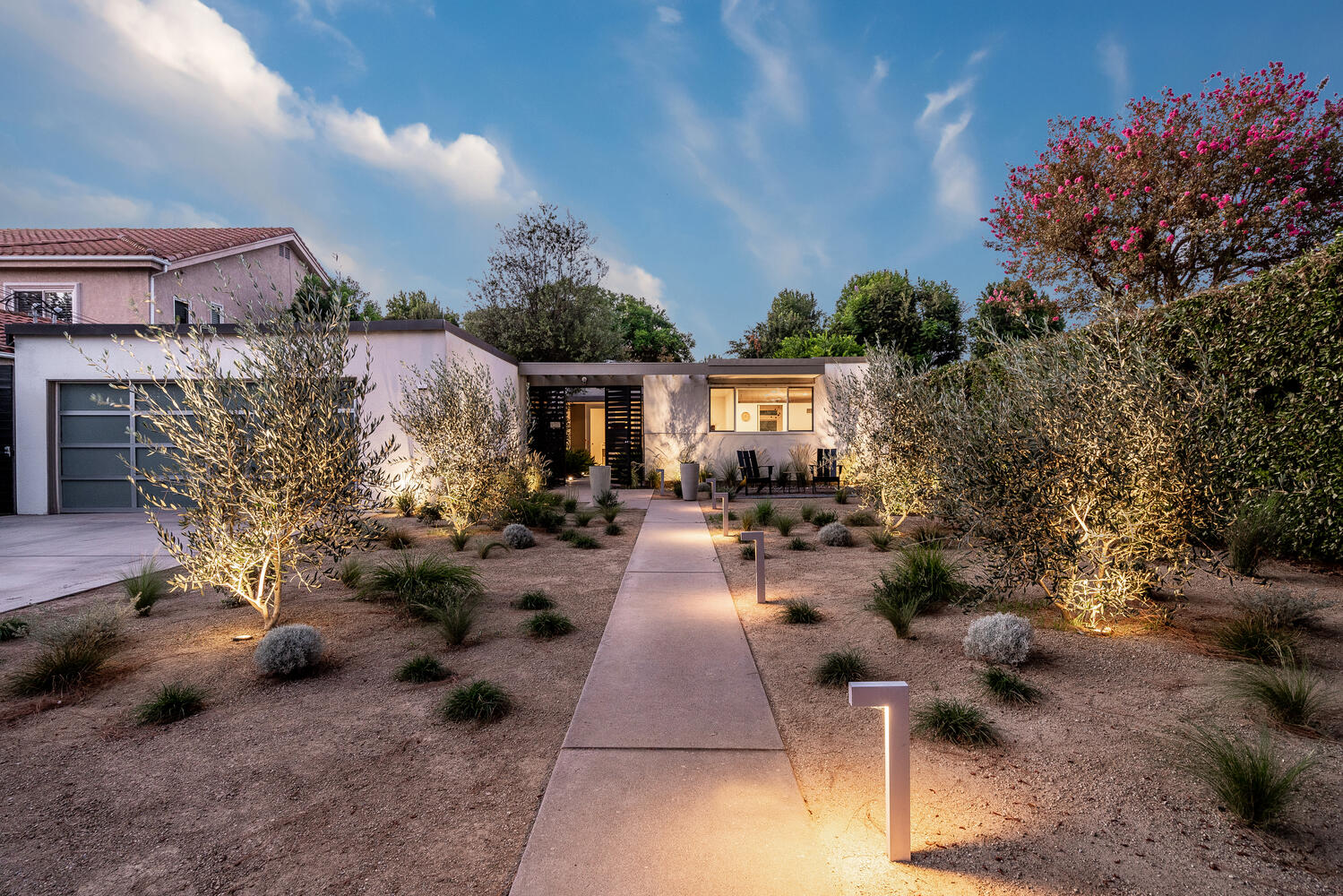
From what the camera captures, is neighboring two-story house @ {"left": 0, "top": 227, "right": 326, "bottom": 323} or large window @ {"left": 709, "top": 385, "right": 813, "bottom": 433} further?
large window @ {"left": 709, "top": 385, "right": 813, "bottom": 433}

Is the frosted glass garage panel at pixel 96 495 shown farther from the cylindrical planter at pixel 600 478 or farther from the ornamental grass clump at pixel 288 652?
the ornamental grass clump at pixel 288 652

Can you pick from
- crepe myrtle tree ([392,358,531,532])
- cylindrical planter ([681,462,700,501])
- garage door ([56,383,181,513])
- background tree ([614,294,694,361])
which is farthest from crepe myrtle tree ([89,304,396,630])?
background tree ([614,294,694,361])

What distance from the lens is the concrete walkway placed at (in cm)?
186

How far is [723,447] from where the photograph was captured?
16094 millimetres

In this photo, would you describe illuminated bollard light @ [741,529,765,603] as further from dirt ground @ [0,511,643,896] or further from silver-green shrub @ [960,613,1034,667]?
silver-green shrub @ [960,613,1034,667]

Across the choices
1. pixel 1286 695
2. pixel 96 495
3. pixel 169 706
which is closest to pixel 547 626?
pixel 169 706

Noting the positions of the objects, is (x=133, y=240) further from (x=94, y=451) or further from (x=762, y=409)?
(x=762, y=409)

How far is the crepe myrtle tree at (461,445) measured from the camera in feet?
28.7

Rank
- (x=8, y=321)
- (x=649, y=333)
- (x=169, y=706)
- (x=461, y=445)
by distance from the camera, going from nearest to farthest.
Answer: (x=169, y=706) < (x=461, y=445) < (x=8, y=321) < (x=649, y=333)

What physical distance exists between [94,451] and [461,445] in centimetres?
912

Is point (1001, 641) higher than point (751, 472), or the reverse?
point (751, 472)

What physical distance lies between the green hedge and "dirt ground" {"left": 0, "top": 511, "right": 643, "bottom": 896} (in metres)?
5.71

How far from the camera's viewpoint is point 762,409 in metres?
17.0

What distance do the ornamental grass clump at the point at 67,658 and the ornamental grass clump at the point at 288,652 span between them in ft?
3.13
